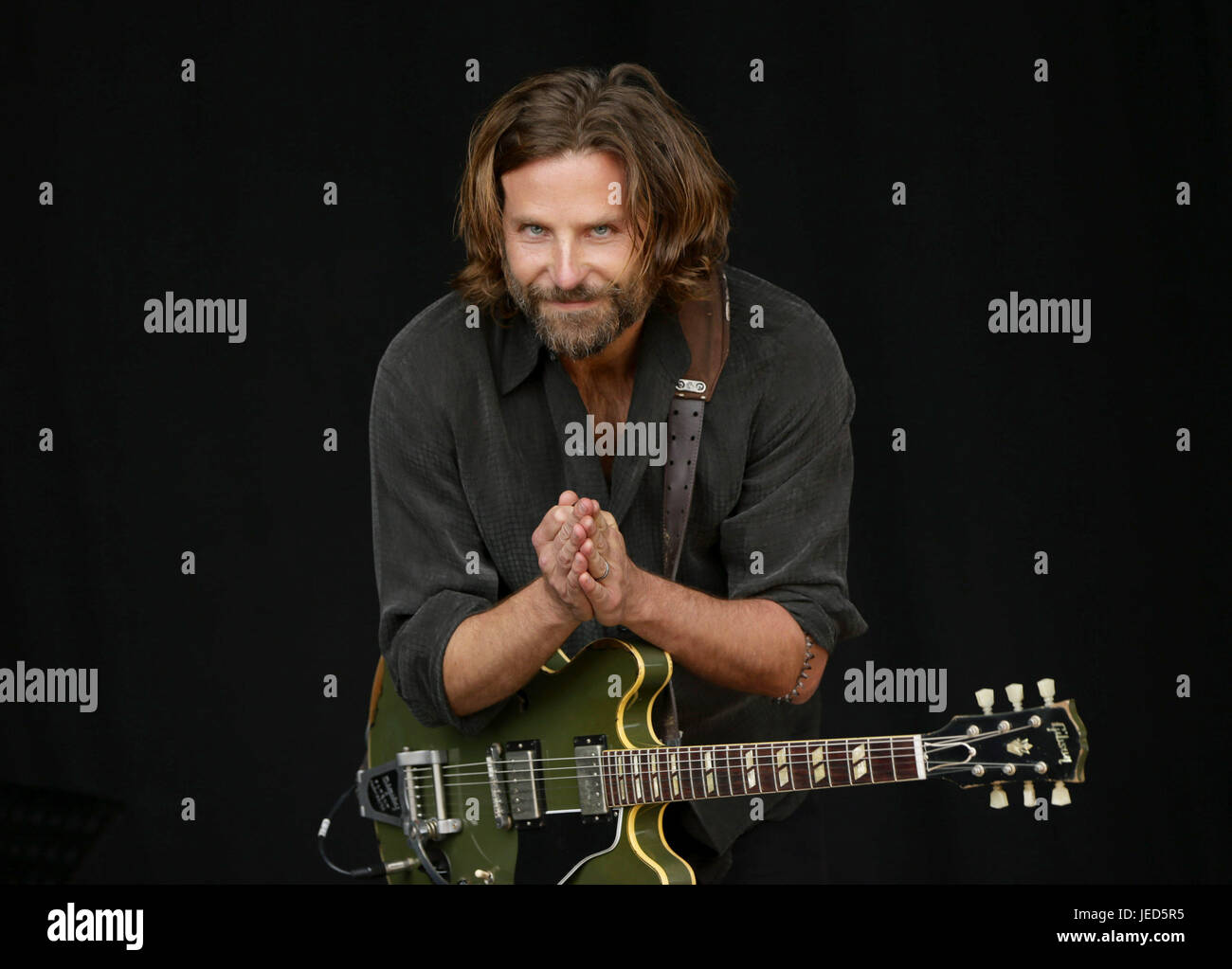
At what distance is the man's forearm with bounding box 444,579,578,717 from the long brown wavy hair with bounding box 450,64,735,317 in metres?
0.57

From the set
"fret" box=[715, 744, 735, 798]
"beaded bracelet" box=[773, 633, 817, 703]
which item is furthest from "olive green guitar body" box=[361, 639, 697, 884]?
"beaded bracelet" box=[773, 633, 817, 703]

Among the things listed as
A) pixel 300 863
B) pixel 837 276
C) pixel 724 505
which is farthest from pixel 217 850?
pixel 837 276

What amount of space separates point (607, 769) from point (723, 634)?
0.29 metres

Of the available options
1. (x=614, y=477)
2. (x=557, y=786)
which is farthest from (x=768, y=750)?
(x=614, y=477)

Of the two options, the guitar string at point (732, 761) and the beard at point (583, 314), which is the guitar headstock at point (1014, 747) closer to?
the guitar string at point (732, 761)

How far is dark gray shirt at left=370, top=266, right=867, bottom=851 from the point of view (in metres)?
2.88

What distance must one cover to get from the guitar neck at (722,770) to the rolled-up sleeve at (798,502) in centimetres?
22

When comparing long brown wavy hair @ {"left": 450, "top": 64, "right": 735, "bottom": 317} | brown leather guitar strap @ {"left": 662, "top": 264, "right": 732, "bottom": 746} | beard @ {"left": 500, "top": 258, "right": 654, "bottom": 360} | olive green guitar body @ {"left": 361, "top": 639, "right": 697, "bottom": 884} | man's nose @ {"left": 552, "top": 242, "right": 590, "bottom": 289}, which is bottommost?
olive green guitar body @ {"left": 361, "top": 639, "right": 697, "bottom": 884}

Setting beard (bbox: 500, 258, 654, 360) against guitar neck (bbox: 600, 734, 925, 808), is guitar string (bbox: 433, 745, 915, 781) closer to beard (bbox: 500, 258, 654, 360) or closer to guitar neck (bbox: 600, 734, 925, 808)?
guitar neck (bbox: 600, 734, 925, 808)

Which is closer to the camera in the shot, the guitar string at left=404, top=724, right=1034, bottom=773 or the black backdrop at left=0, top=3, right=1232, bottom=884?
the guitar string at left=404, top=724, right=1034, bottom=773

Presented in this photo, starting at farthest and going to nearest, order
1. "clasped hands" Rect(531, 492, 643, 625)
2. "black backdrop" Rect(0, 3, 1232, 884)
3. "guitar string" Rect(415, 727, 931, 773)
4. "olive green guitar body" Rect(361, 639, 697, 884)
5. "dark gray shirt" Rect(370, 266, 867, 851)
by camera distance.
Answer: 1. "black backdrop" Rect(0, 3, 1232, 884)
2. "dark gray shirt" Rect(370, 266, 867, 851)
3. "olive green guitar body" Rect(361, 639, 697, 884)
4. "guitar string" Rect(415, 727, 931, 773)
5. "clasped hands" Rect(531, 492, 643, 625)

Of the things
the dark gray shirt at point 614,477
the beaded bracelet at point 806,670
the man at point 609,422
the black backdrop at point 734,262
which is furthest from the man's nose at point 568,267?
the black backdrop at point 734,262

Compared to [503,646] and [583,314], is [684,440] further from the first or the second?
[503,646]

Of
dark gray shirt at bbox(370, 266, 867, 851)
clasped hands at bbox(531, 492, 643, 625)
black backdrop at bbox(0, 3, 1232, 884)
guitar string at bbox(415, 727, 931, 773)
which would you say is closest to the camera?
clasped hands at bbox(531, 492, 643, 625)
